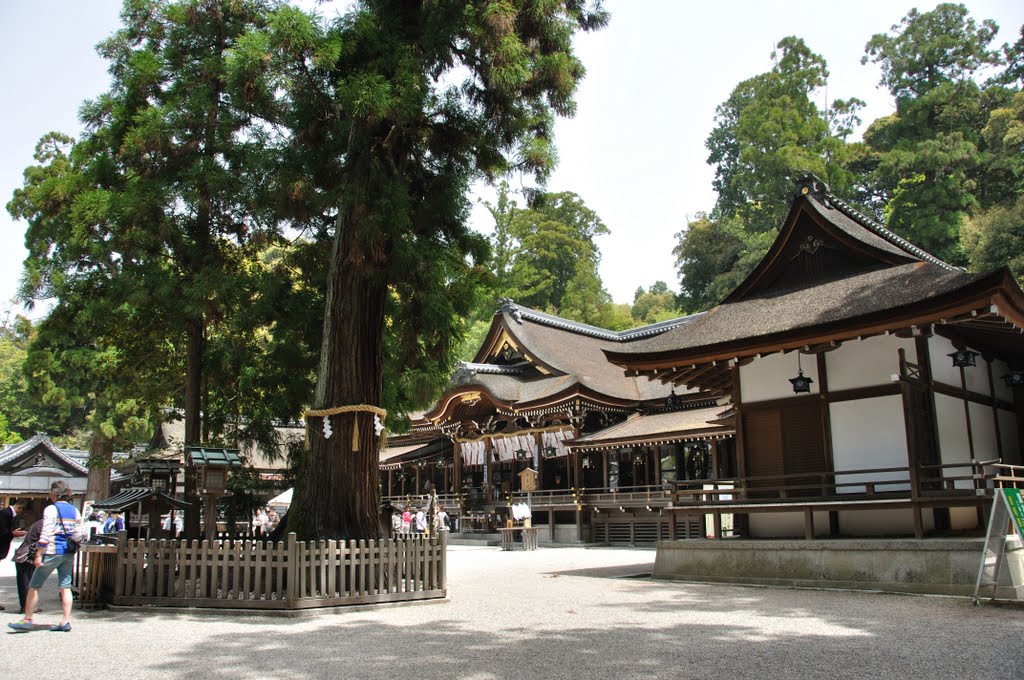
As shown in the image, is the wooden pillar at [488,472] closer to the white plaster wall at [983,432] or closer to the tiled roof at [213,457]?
the white plaster wall at [983,432]

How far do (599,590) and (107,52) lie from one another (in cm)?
1362

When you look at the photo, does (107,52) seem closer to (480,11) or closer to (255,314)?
(255,314)

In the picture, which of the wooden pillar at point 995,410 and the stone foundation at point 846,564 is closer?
the stone foundation at point 846,564

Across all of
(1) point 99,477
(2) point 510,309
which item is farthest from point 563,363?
(1) point 99,477

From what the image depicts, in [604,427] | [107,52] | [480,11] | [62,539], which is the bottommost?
[62,539]

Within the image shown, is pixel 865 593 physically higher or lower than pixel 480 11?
lower

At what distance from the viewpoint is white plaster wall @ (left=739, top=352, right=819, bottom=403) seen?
13.6 m

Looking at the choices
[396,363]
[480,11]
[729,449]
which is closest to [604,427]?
[729,449]

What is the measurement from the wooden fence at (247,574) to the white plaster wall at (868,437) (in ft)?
24.6

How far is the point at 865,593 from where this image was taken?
10.6 metres

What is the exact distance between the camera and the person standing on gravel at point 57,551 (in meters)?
8.17

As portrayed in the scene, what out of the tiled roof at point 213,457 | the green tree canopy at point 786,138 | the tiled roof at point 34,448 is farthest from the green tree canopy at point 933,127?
the tiled roof at point 34,448

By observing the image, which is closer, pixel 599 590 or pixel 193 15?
pixel 599 590

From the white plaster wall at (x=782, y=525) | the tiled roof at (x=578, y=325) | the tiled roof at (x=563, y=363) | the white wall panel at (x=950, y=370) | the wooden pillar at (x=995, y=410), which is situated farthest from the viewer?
the tiled roof at (x=578, y=325)
